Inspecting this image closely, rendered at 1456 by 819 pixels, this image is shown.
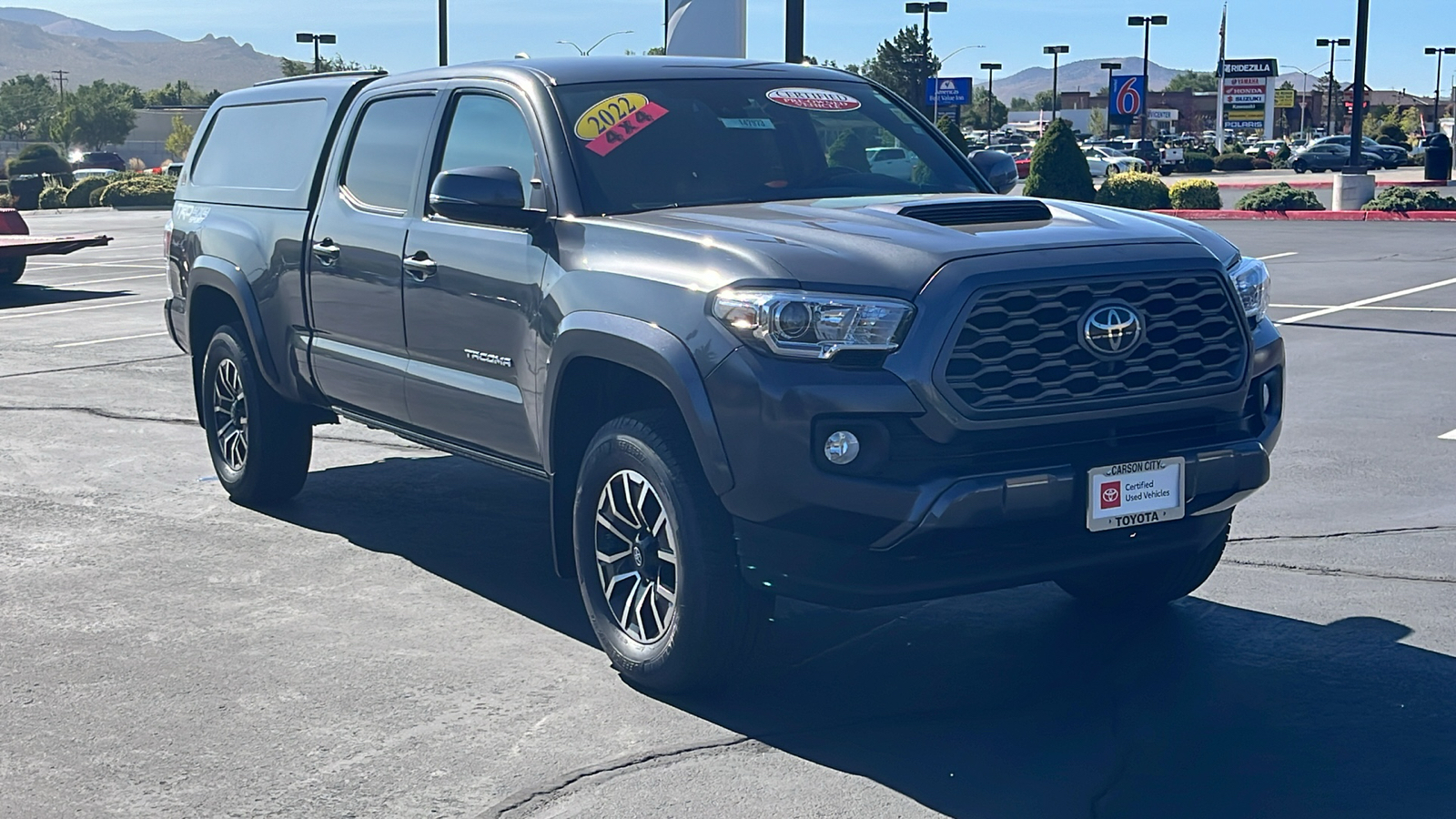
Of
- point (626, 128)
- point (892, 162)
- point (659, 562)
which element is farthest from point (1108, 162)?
point (659, 562)

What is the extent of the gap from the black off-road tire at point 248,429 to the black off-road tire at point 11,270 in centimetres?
1380

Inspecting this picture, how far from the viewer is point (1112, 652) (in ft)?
17.8

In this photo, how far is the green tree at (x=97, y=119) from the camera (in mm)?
121750

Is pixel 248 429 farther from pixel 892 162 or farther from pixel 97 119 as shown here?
pixel 97 119

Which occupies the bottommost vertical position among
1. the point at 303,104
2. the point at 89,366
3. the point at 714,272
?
the point at 89,366

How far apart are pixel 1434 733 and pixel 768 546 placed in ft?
6.53

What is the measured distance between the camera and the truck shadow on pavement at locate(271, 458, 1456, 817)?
425cm

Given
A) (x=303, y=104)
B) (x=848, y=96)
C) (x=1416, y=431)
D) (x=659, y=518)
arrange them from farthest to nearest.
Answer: (x=1416, y=431)
(x=303, y=104)
(x=848, y=96)
(x=659, y=518)

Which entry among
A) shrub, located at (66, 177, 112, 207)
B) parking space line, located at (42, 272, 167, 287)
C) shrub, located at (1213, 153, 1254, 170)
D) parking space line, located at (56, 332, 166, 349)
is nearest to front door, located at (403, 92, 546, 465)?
parking space line, located at (56, 332, 166, 349)

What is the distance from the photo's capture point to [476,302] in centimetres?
577

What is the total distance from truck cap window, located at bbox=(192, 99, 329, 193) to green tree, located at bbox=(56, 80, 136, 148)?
394ft

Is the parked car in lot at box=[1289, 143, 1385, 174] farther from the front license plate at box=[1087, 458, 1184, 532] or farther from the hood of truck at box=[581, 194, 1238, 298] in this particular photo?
the front license plate at box=[1087, 458, 1184, 532]

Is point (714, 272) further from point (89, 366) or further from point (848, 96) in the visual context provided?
point (89, 366)

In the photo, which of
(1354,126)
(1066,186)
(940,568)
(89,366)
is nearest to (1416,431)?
(940,568)
